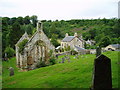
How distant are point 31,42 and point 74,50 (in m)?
25.7

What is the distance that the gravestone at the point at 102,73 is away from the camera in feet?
34.9

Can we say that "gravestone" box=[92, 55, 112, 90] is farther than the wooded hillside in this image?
No

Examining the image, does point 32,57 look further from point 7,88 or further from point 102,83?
point 102,83

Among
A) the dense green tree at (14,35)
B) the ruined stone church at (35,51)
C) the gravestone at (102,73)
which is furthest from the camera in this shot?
the dense green tree at (14,35)

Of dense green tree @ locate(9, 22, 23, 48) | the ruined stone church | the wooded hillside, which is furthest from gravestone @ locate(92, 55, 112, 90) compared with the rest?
dense green tree @ locate(9, 22, 23, 48)

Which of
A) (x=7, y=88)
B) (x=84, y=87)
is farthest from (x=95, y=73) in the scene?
(x=7, y=88)

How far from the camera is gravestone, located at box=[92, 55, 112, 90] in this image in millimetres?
10641

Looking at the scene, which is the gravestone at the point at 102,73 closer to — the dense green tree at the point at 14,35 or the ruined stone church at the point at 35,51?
the ruined stone church at the point at 35,51

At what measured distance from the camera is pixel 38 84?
48.8 feet

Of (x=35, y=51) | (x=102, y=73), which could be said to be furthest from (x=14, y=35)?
(x=102, y=73)

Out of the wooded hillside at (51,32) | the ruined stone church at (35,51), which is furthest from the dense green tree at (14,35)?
the ruined stone church at (35,51)

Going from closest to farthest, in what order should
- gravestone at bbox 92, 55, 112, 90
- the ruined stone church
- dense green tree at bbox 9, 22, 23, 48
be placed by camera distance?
1. gravestone at bbox 92, 55, 112, 90
2. the ruined stone church
3. dense green tree at bbox 9, 22, 23, 48

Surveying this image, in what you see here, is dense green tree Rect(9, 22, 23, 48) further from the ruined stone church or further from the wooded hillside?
the ruined stone church

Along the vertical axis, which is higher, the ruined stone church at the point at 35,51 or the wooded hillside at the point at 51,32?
the wooded hillside at the point at 51,32
